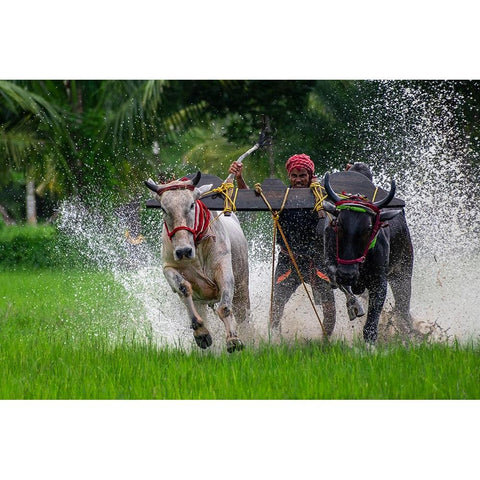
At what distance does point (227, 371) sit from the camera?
615cm

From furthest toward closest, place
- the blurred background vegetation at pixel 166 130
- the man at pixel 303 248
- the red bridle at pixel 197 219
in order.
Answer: the blurred background vegetation at pixel 166 130 < the man at pixel 303 248 < the red bridle at pixel 197 219

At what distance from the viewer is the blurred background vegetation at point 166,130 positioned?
49.5 ft

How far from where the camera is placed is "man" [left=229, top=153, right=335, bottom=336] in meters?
7.70

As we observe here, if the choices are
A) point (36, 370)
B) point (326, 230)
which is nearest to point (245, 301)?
point (326, 230)

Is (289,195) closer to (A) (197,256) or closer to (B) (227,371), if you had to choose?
(A) (197,256)

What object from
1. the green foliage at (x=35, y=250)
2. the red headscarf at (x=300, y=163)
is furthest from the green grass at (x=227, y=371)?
the green foliage at (x=35, y=250)

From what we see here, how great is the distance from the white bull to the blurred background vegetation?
25.2ft

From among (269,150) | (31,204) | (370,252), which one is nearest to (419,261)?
(370,252)

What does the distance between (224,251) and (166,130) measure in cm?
894

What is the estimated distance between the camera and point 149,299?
8805mm

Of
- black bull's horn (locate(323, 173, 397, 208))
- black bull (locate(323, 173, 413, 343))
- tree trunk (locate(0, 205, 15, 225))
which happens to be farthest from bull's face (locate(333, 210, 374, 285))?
tree trunk (locate(0, 205, 15, 225))

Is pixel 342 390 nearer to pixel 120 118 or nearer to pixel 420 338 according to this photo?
pixel 420 338

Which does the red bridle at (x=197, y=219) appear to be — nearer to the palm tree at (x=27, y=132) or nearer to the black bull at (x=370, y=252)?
the black bull at (x=370, y=252)

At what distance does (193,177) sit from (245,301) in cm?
140
